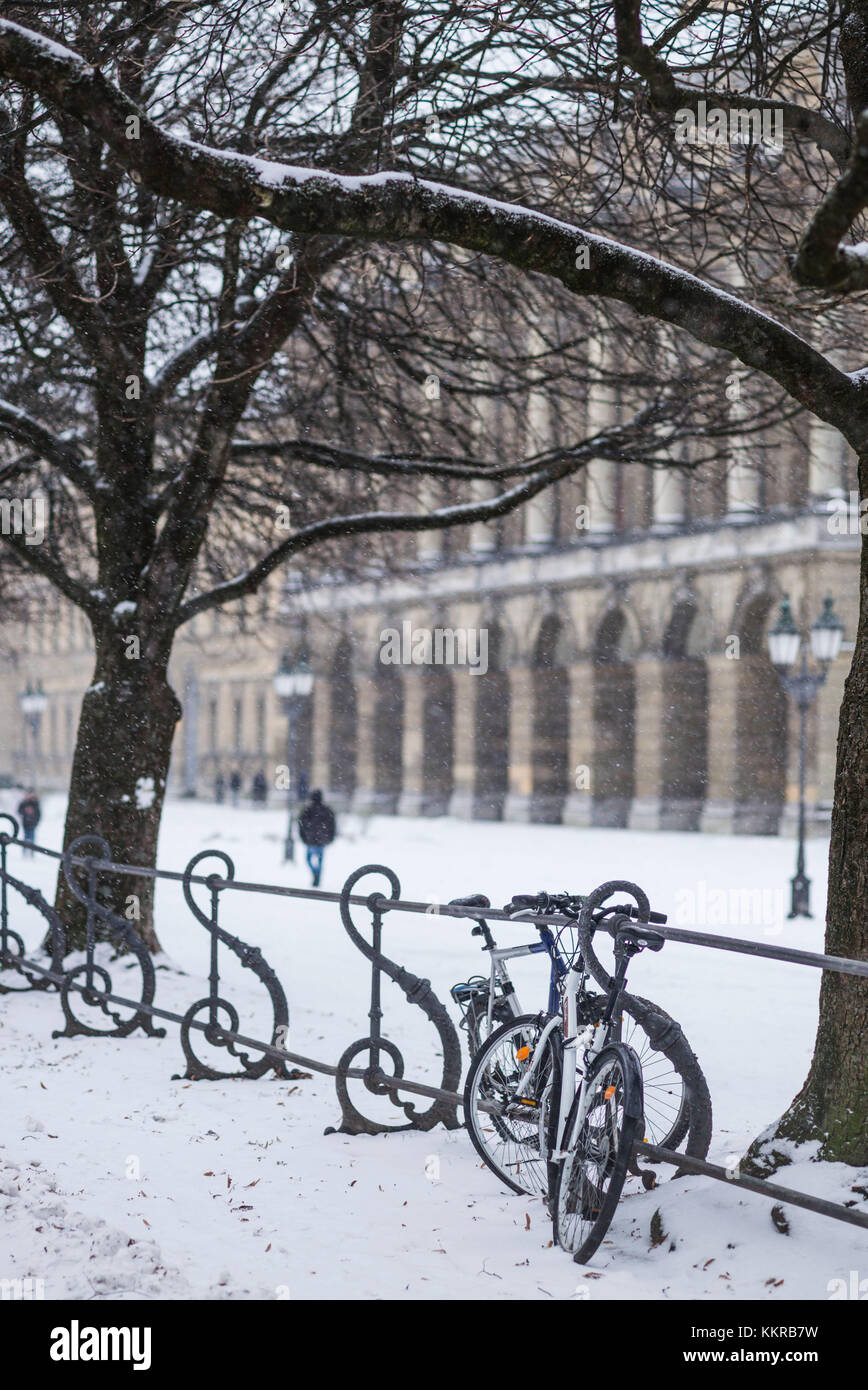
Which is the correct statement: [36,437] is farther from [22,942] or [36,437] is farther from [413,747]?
[413,747]

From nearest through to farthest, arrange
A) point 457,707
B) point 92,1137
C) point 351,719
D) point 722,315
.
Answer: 1. point 722,315
2. point 92,1137
3. point 457,707
4. point 351,719

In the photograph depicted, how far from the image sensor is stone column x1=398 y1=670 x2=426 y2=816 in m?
55.8

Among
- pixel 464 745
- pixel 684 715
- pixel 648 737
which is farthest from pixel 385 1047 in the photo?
pixel 464 745

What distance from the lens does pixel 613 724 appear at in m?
49.2

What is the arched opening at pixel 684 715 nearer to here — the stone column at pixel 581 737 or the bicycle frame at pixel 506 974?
the stone column at pixel 581 737

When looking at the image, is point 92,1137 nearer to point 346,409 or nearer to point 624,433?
point 624,433

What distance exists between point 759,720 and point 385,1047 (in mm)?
37126

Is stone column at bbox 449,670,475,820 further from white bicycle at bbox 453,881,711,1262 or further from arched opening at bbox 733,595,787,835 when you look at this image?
white bicycle at bbox 453,881,711,1262

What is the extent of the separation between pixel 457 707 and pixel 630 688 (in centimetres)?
741

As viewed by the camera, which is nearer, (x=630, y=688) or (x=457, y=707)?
(x=630, y=688)

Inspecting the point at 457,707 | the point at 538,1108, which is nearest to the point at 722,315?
the point at 538,1108

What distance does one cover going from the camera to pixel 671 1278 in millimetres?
4656

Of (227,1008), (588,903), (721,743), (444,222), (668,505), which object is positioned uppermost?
(668,505)

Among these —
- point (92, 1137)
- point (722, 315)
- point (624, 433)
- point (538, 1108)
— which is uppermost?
point (624, 433)
